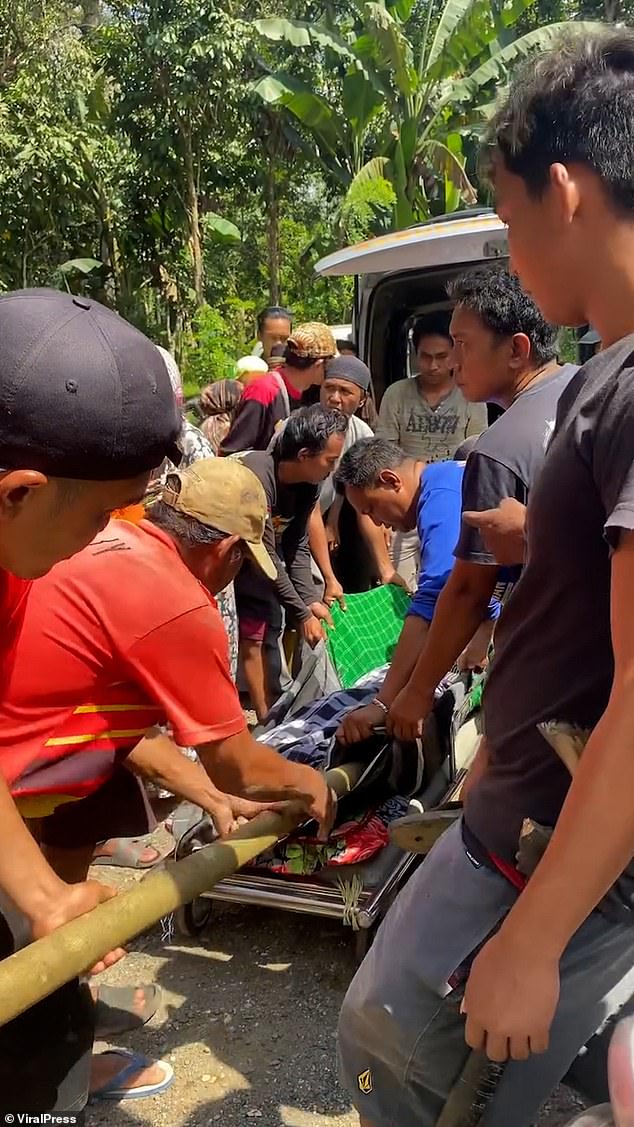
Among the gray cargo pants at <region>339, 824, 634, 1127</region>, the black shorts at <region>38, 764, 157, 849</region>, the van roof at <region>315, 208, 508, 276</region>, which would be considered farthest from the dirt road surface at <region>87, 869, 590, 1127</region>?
the van roof at <region>315, 208, 508, 276</region>

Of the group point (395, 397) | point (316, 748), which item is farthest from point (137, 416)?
point (395, 397)

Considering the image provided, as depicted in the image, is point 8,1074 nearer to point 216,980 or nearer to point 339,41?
point 216,980

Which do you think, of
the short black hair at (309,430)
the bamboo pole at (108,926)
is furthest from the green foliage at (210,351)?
the bamboo pole at (108,926)

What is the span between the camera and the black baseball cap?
1.45 m

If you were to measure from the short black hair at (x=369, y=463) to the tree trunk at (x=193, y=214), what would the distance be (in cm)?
1362

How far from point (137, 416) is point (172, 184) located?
53.3 ft

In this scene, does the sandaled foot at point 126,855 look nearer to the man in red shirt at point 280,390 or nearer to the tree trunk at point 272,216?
the man in red shirt at point 280,390

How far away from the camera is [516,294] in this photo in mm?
2629

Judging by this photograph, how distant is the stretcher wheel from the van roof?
153 inches

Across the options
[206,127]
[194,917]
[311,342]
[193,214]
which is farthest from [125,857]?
[206,127]

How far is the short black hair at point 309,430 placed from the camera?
4.40m

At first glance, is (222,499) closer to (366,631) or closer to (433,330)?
(366,631)

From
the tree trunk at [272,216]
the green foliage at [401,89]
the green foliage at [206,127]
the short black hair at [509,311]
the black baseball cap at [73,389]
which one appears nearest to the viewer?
the black baseball cap at [73,389]

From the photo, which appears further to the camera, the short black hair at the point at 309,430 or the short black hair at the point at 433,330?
the short black hair at the point at 433,330
